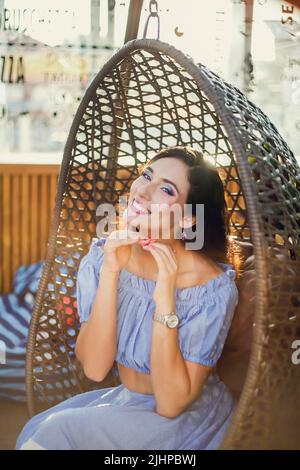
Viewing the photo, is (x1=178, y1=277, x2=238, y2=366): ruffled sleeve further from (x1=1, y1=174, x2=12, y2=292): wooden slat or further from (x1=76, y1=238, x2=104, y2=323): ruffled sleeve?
(x1=1, y1=174, x2=12, y2=292): wooden slat

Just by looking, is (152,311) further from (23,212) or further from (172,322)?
(23,212)

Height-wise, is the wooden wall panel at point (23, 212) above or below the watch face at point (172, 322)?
above

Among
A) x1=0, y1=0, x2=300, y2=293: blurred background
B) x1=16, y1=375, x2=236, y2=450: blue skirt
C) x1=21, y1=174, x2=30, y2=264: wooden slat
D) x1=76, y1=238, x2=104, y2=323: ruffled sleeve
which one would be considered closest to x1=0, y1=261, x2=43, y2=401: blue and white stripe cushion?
x1=21, y1=174, x2=30, y2=264: wooden slat

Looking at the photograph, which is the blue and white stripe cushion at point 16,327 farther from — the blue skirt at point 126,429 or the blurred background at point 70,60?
the blue skirt at point 126,429

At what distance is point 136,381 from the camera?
154 cm

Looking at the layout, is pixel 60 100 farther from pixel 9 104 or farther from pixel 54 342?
pixel 54 342

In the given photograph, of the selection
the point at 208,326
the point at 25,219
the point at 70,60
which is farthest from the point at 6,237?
the point at 208,326

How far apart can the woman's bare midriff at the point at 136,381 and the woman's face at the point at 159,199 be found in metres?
0.33

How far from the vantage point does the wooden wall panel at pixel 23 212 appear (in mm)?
3639

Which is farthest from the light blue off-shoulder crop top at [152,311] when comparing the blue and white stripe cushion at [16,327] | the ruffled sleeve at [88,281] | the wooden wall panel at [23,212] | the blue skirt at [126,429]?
the wooden wall panel at [23,212]

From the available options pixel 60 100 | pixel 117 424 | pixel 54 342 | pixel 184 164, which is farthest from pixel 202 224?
pixel 60 100

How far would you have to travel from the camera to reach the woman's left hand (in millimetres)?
1386

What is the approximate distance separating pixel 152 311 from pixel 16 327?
1.55 meters

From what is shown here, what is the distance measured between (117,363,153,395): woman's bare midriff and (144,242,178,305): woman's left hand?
0.24 metres
